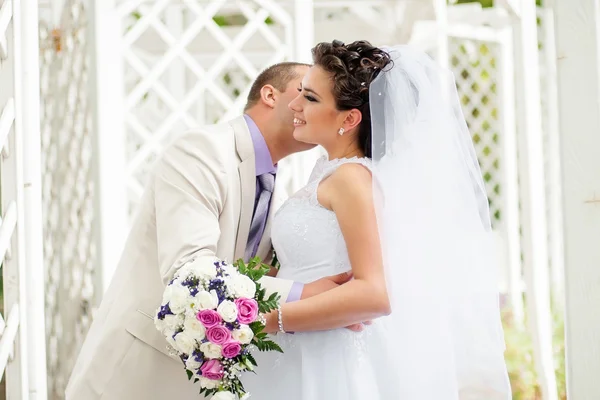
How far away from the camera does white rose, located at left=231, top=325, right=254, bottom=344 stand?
242 cm

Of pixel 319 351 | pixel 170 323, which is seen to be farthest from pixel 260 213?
pixel 170 323

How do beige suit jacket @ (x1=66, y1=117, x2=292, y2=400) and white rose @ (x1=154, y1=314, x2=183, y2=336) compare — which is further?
beige suit jacket @ (x1=66, y1=117, x2=292, y2=400)

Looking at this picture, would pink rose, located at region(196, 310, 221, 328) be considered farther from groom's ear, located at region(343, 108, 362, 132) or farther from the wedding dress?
groom's ear, located at region(343, 108, 362, 132)

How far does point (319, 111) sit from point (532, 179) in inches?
126

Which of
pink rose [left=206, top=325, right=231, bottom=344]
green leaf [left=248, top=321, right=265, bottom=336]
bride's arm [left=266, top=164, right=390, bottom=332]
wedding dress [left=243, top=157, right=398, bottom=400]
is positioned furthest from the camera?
wedding dress [left=243, top=157, right=398, bottom=400]

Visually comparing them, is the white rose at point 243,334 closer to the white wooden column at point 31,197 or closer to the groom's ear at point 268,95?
the white wooden column at point 31,197

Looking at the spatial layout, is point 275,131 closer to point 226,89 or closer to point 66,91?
point 66,91

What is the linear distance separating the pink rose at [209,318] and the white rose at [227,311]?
2 cm

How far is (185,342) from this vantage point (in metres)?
2.43

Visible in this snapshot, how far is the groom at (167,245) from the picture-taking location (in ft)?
9.21

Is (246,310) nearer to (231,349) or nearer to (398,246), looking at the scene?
(231,349)

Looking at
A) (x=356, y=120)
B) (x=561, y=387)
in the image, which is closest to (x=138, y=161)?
(x=356, y=120)

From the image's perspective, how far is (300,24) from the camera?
176 inches

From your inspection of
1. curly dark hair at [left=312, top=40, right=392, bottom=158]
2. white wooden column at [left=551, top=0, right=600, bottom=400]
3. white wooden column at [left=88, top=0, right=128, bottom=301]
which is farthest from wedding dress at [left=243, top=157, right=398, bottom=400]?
white wooden column at [left=88, top=0, right=128, bottom=301]
